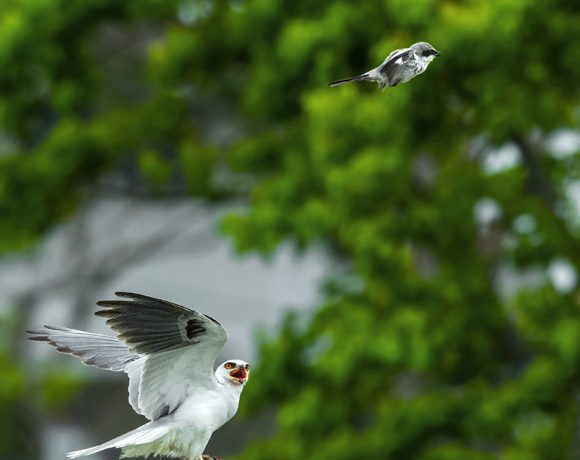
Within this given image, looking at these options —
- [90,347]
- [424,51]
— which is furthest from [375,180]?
[424,51]

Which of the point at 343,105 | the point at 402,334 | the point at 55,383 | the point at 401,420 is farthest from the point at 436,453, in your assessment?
the point at 55,383

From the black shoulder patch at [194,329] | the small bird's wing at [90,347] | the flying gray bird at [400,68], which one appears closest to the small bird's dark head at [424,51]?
the flying gray bird at [400,68]

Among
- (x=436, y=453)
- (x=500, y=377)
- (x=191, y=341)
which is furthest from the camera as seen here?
(x=500, y=377)

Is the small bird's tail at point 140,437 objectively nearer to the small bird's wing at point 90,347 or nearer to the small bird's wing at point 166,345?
the small bird's wing at point 166,345

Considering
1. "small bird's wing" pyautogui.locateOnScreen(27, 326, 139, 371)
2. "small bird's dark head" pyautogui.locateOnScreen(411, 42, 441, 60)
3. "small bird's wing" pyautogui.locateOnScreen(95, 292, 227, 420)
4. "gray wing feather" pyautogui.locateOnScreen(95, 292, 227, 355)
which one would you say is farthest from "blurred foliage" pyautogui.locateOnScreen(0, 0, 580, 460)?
"small bird's dark head" pyautogui.locateOnScreen(411, 42, 441, 60)

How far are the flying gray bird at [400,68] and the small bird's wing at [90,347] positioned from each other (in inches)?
53.9

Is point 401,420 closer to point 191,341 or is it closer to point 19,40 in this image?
point 19,40

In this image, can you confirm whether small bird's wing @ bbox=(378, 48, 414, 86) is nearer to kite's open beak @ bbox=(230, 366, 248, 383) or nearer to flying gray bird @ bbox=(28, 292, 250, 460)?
flying gray bird @ bbox=(28, 292, 250, 460)

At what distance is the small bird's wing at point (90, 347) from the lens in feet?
12.2

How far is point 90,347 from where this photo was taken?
3.84 meters

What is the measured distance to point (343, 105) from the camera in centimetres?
946

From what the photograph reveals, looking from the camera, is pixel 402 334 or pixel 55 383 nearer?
pixel 402 334

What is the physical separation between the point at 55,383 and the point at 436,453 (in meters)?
6.19

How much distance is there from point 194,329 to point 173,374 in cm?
19
